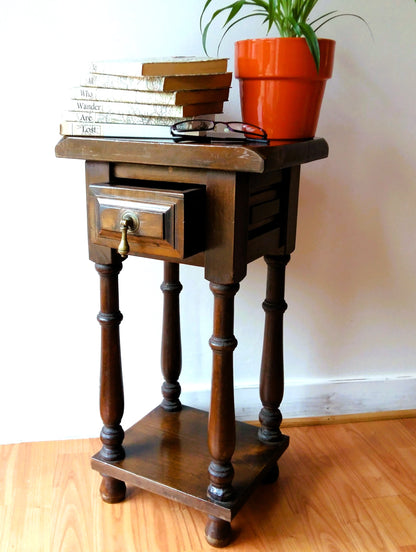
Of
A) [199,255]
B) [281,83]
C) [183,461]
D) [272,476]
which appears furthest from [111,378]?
[281,83]

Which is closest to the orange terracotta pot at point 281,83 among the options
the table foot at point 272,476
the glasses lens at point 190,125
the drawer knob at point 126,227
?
the glasses lens at point 190,125

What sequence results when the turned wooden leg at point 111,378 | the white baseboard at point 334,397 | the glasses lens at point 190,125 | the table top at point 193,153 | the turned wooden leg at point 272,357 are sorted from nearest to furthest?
the table top at point 193,153 → the glasses lens at point 190,125 → the turned wooden leg at point 111,378 → the turned wooden leg at point 272,357 → the white baseboard at point 334,397

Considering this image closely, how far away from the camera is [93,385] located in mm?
1653

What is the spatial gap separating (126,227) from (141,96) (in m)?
0.24

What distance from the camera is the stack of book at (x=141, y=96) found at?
110 cm

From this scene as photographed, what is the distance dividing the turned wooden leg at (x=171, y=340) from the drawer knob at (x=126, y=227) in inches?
15.7

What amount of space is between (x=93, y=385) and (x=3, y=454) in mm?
284

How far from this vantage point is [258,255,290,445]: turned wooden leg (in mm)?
1394

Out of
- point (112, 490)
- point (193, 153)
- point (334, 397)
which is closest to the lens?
point (193, 153)

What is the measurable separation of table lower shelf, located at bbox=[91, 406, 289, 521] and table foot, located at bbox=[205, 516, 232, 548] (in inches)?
1.8

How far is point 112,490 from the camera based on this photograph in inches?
55.0

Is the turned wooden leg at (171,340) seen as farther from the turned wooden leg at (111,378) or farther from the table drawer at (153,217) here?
the table drawer at (153,217)

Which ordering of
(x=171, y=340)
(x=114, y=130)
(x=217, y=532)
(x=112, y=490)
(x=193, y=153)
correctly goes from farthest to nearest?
(x=171, y=340) → (x=112, y=490) → (x=217, y=532) → (x=114, y=130) → (x=193, y=153)

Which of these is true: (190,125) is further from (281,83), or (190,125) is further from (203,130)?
(281,83)
